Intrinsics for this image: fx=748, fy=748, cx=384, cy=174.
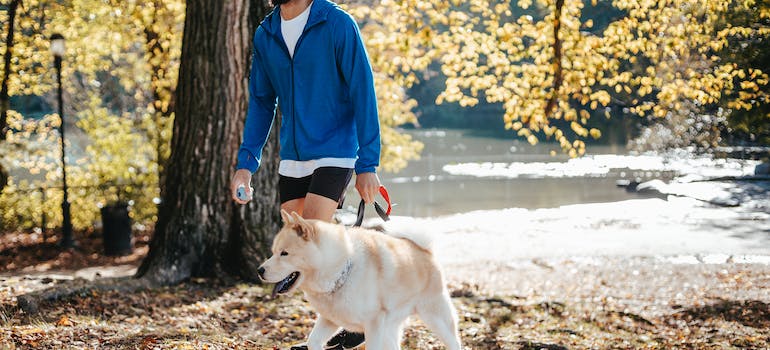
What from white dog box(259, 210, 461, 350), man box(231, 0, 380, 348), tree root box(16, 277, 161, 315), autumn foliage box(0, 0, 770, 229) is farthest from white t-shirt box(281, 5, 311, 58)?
autumn foliage box(0, 0, 770, 229)

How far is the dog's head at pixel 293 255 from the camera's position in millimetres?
3455

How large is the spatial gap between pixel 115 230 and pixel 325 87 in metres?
12.8

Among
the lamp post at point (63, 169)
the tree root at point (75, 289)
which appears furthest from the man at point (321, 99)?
the lamp post at point (63, 169)

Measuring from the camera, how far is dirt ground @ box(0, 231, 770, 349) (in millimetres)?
5336

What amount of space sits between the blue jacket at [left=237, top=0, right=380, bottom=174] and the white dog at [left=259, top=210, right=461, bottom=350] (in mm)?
469

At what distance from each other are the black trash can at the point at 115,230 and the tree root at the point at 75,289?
8068mm

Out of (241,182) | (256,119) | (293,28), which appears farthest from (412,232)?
(293,28)

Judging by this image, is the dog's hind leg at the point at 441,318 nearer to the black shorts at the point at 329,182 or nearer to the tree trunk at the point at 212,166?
the black shorts at the point at 329,182

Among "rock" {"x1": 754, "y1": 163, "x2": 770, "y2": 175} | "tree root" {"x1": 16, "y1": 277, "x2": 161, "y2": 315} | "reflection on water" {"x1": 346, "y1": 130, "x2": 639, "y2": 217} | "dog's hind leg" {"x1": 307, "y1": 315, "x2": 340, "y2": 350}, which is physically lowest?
"reflection on water" {"x1": 346, "y1": 130, "x2": 639, "y2": 217}

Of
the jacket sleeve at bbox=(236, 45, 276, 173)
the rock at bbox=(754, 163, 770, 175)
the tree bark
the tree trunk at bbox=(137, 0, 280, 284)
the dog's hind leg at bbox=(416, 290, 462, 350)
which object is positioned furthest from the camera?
the rock at bbox=(754, 163, 770, 175)

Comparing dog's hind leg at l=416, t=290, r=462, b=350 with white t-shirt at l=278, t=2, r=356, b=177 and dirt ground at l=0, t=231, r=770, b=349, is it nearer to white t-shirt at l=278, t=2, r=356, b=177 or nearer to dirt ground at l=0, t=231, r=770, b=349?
white t-shirt at l=278, t=2, r=356, b=177

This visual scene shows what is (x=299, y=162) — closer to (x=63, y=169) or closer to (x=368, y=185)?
(x=368, y=185)

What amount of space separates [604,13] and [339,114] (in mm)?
44715

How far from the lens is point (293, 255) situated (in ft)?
11.4
